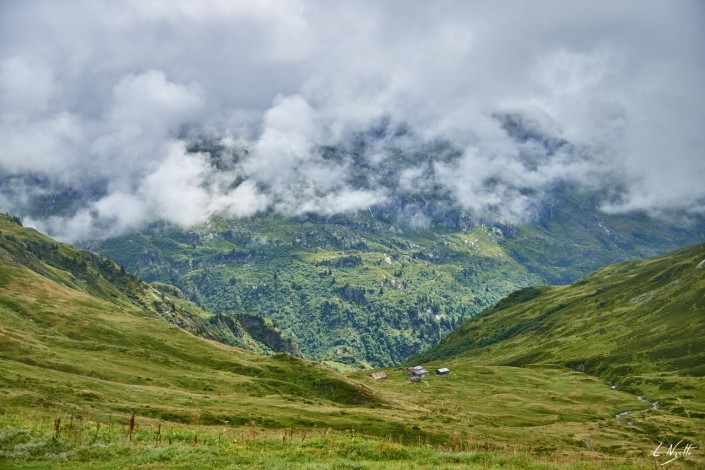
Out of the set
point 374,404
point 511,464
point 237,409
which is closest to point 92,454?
point 511,464

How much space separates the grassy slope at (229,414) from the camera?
3819cm

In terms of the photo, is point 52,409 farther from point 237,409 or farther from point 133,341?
point 133,341

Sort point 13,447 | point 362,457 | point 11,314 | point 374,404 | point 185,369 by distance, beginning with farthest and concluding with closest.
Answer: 1. point 11,314
2. point 185,369
3. point 374,404
4. point 362,457
5. point 13,447

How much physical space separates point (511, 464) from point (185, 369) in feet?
443

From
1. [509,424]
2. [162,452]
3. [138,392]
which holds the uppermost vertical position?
[162,452]

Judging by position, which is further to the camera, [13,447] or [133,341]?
[133,341]

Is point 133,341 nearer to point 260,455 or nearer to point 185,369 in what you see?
point 185,369

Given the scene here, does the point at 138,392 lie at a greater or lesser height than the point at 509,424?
greater

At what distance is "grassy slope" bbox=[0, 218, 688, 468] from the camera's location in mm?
38188

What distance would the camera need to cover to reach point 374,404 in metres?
138

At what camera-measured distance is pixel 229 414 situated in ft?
302

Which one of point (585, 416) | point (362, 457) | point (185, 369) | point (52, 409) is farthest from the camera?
point (585, 416)

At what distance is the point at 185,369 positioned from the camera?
15625 cm

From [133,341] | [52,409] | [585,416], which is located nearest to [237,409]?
[52,409]
